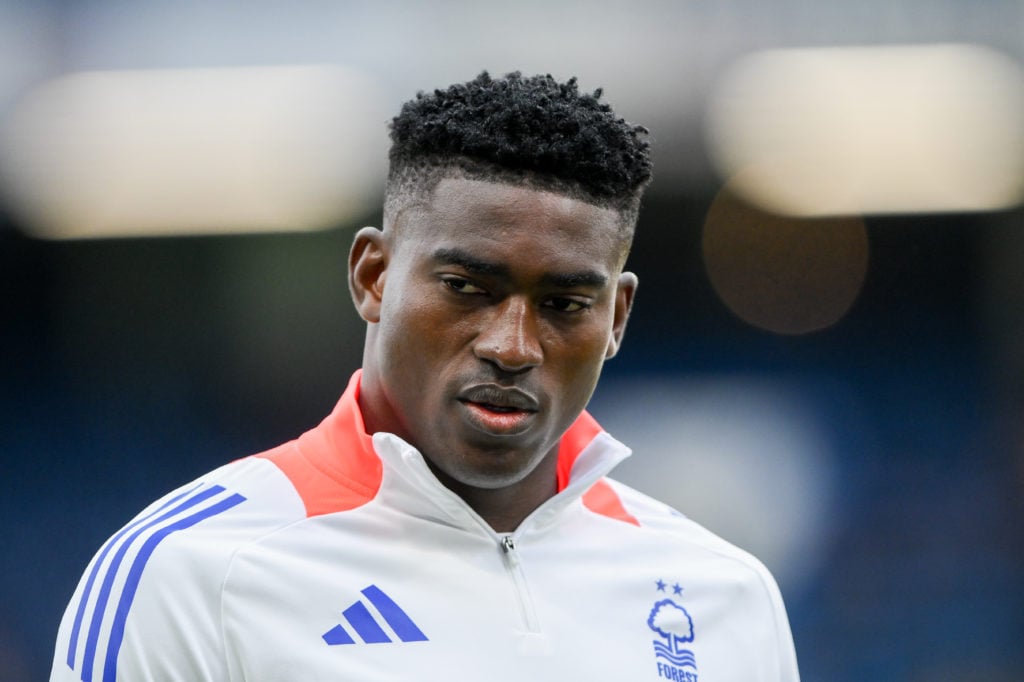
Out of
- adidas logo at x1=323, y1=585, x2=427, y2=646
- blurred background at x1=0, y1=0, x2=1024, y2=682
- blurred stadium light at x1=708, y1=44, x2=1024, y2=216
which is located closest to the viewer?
adidas logo at x1=323, y1=585, x2=427, y2=646

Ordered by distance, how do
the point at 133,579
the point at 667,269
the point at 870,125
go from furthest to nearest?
the point at 667,269 < the point at 870,125 < the point at 133,579

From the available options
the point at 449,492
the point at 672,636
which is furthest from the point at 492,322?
the point at 672,636

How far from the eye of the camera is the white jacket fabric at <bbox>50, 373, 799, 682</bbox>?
1566 millimetres

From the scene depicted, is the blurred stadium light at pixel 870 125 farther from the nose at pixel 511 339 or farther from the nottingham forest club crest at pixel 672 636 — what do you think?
the nose at pixel 511 339

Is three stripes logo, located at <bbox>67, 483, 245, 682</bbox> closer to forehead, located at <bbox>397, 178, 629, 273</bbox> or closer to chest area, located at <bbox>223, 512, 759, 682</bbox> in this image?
chest area, located at <bbox>223, 512, 759, 682</bbox>

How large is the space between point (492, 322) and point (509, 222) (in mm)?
136

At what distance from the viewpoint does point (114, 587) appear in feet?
5.17

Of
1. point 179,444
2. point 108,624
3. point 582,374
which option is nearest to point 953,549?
point 179,444

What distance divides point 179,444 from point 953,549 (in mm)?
4295

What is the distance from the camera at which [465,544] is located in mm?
1792

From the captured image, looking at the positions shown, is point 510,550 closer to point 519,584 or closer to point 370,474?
point 519,584

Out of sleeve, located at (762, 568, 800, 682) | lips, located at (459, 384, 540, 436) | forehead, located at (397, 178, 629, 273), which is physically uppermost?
forehead, located at (397, 178, 629, 273)

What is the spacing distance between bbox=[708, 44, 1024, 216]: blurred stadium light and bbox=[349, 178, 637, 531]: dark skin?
495cm

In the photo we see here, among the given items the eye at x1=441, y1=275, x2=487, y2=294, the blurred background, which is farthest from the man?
the blurred background
